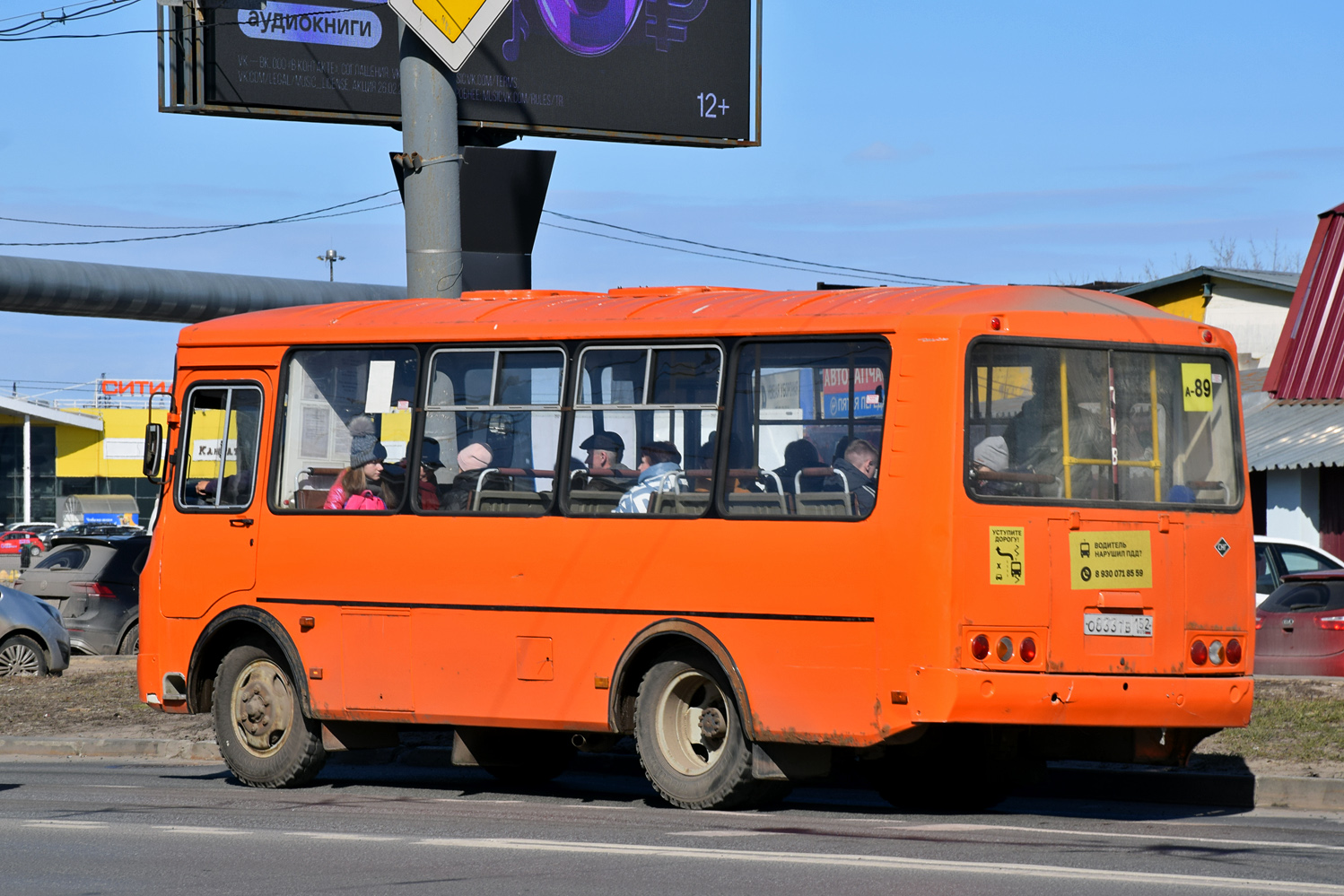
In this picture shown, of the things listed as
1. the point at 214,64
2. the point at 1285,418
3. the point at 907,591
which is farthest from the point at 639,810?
the point at 1285,418

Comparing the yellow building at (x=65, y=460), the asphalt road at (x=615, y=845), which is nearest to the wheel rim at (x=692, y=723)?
the asphalt road at (x=615, y=845)

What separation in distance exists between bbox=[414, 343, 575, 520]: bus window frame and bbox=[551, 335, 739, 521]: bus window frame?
1cm

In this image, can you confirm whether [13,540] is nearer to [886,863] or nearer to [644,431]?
[644,431]

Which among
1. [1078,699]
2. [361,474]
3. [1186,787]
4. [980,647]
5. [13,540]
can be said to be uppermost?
[13,540]

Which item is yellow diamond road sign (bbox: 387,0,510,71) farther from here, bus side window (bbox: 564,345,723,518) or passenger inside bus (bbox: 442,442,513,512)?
bus side window (bbox: 564,345,723,518)

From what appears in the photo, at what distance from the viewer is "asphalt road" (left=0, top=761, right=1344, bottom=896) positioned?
743 cm

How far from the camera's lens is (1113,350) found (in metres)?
9.76

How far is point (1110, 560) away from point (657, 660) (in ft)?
8.39

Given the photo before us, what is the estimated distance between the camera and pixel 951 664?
9.15m

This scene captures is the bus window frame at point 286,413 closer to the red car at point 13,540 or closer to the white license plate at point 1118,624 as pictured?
the white license plate at point 1118,624

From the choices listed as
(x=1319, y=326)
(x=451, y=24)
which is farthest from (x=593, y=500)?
(x=1319, y=326)

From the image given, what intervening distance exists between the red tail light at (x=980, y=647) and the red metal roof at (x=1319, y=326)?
18508mm

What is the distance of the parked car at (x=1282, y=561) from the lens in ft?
66.3

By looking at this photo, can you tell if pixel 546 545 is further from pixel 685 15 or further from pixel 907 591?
pixel 685 15
